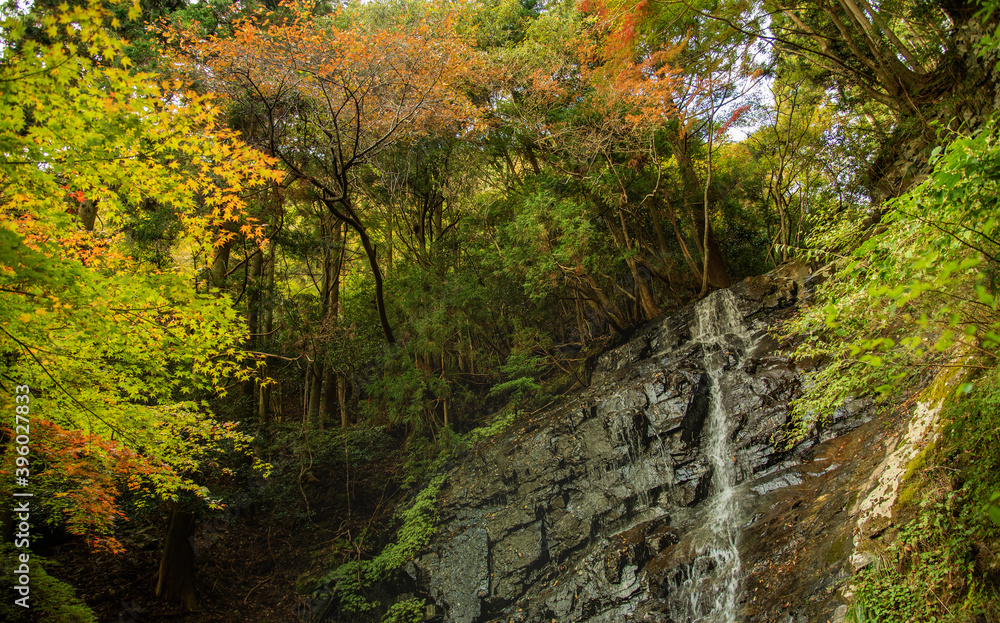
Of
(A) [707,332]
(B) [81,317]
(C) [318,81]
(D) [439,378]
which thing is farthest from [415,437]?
(B) [81,317]

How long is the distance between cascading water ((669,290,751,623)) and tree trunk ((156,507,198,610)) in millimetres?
8082

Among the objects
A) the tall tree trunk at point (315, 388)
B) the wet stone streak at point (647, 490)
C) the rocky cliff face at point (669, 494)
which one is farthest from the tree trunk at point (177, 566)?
the rocky cliff face at point (669, 494)

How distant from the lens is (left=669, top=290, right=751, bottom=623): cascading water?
584 cm

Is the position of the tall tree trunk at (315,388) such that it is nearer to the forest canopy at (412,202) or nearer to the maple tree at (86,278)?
the forest canopy at (412,202)

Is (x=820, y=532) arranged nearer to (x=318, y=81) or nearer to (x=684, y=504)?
(x=684, y=504)

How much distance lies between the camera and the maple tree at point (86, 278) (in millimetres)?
3088

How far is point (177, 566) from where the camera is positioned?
314 inches

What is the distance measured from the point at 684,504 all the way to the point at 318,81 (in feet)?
29.0

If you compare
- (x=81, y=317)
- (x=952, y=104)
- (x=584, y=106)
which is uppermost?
(x=584, y=106)

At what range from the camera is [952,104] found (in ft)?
19.4

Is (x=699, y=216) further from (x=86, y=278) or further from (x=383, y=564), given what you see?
(x=86, y=278)

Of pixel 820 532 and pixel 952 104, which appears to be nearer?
pixel 820 532

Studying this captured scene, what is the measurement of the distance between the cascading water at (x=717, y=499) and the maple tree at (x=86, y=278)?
6.58 metres

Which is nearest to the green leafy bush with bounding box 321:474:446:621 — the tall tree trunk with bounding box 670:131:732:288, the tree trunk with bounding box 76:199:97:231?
the tree trunk with bounding box 76:199:97:231
